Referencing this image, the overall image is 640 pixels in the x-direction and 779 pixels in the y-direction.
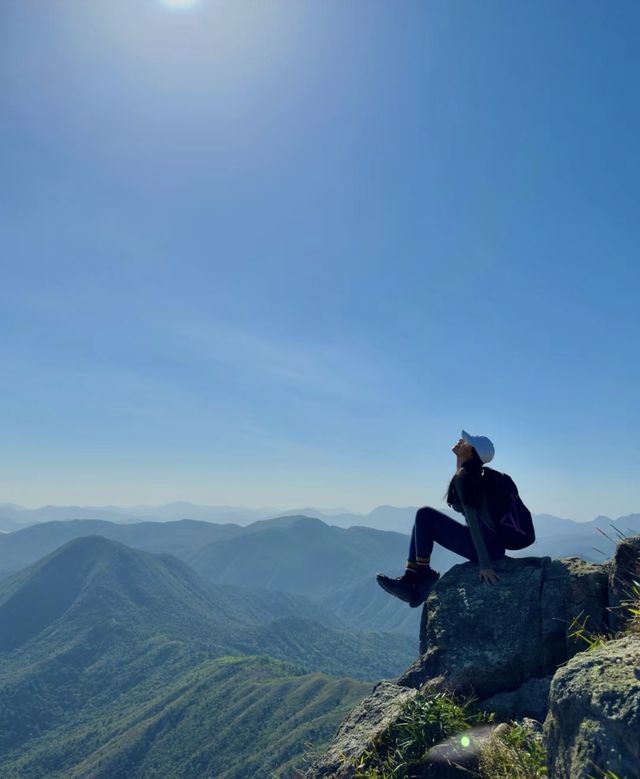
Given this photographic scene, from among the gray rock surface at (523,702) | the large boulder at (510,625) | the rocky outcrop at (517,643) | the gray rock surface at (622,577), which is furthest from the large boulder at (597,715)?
the large boulder at (510,625)

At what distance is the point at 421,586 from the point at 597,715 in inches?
205

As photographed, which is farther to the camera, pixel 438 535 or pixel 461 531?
pixel 438 535

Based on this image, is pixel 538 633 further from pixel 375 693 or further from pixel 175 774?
pixel 175 774

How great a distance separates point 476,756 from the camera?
19.6 ft

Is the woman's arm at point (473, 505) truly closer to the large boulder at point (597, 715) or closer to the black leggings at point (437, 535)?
the black leggings at point (437, 535)

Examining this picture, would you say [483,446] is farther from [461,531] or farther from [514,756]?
[514,756]

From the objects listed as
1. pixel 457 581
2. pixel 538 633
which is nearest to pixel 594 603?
pixel 538 633

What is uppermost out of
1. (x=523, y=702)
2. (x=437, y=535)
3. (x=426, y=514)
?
(x=426, y=514)

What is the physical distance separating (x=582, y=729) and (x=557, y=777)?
0.63m

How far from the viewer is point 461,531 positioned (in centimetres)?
966

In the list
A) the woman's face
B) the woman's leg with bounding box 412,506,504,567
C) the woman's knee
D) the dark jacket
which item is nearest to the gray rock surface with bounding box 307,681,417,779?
the woman's leg with bounding box 412,506,504,567

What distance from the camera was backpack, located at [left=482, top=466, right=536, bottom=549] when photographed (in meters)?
8.98

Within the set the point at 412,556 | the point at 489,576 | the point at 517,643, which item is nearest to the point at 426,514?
the point at 412,556

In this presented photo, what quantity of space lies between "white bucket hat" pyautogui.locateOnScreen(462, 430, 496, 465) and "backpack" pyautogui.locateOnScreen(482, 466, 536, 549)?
0.97 feet
